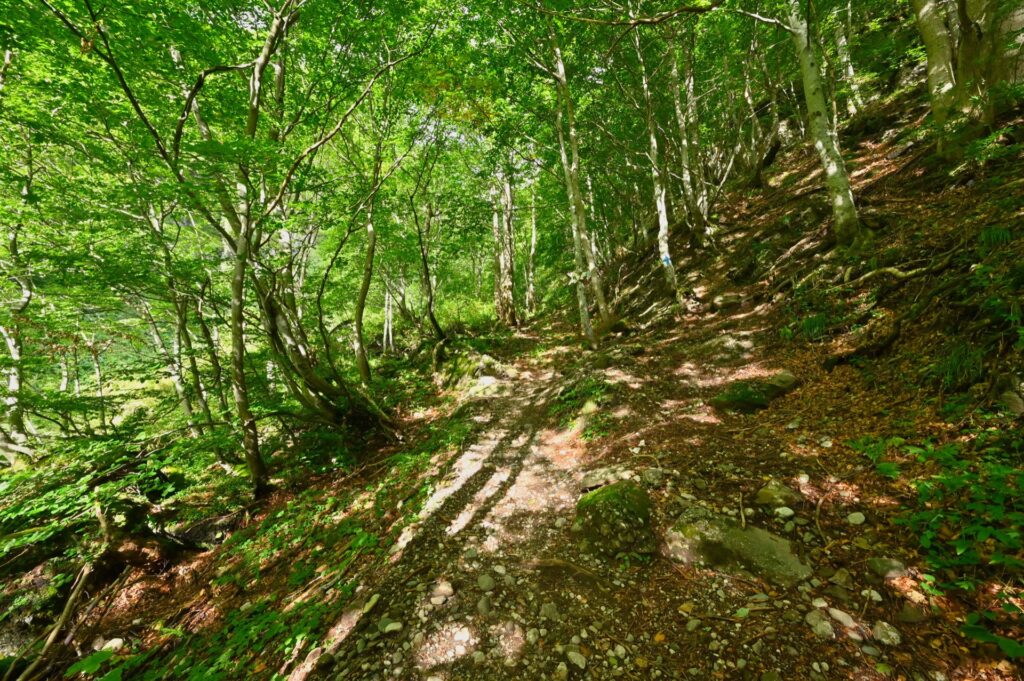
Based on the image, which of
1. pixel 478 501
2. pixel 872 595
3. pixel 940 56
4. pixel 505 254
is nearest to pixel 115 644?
pixel 478 501

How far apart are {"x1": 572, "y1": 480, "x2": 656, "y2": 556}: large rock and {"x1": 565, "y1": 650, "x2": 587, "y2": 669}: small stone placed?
1180mm

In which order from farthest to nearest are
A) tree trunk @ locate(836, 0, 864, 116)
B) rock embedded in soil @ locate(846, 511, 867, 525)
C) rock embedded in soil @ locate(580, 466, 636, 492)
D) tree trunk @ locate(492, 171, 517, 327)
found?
1. tree trunk @ locate(492, 171, 517, 327)
2. tree trunk @ locate(836, 0, 864, 116)
3. rock embedded in soil @ locate(580, 466, 636, 492)
4. rock embedded in soil @ locate(846, 511, 867, 525)

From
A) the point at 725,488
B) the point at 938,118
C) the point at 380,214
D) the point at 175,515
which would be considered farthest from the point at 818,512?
the point at 380,214

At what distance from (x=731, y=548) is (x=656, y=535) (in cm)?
74

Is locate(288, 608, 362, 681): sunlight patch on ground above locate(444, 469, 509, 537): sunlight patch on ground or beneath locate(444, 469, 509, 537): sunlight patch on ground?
beneath

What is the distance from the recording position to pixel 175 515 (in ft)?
25.1

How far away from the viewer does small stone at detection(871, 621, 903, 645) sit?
2.66m

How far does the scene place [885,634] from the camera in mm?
2711

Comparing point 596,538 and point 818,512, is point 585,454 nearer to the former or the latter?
point 596,538

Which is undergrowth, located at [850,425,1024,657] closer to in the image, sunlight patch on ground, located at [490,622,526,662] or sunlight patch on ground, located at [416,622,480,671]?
sunlight patch on ground, located at [490,622,526,662]

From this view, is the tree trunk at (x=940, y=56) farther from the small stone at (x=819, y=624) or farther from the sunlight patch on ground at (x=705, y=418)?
the small stone at (x=819, y=624)

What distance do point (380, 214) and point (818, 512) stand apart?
46.2 ft

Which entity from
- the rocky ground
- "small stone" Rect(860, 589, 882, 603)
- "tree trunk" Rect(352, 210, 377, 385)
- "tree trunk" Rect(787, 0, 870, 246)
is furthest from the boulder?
"tree trunk" Rect(352, 210, 377, 385)

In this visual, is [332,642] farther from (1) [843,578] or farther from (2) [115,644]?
(1) [843,578]
